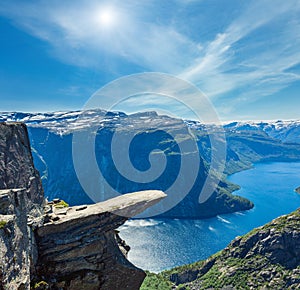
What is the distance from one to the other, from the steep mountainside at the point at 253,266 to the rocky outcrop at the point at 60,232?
7549 cm

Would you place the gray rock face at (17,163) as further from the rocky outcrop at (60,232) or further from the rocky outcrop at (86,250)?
the rocky outcrop at (86,250)

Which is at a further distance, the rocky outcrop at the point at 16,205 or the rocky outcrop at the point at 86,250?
the rocky outcrop at the point at 86,250

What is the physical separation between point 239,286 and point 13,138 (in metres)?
93.9

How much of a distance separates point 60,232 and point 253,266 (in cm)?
9819

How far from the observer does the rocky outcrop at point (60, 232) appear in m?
11.1

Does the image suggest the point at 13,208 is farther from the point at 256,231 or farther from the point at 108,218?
the point at 256,231

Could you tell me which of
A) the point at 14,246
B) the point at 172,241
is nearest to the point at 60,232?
the point at 14,246

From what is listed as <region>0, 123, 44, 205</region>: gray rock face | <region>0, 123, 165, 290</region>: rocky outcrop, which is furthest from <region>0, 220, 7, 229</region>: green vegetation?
<region>0, 123, 44, 205</region>: gray rock face

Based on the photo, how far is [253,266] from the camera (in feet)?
308

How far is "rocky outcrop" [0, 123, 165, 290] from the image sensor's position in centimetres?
1111

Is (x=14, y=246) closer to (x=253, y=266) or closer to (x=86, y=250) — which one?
(x=86, y=250)

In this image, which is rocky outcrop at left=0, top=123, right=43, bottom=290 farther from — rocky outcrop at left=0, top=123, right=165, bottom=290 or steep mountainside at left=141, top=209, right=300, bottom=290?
steep mountainside at left=141, top=209, right=300, bottom=290

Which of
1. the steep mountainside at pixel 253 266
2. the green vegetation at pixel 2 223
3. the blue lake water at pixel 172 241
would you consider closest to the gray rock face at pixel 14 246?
the green vegetation at pixel 2 223

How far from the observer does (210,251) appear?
147250 millimetres
